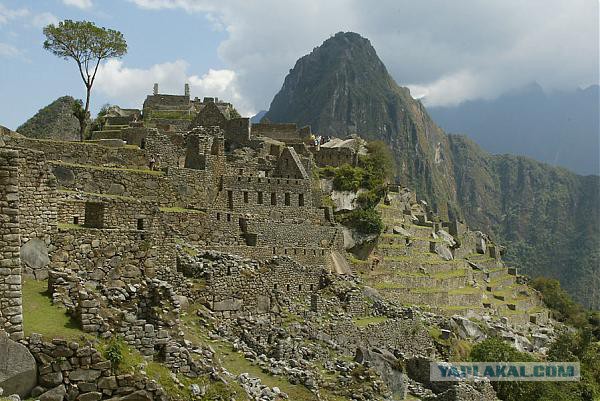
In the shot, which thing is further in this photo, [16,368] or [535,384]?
[535,384]

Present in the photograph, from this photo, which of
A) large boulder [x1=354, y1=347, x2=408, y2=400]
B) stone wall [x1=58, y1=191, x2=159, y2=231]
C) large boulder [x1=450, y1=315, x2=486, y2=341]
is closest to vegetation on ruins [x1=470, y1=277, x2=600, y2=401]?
large boulder [x1=450, y1=315, x2=486, y2=341]

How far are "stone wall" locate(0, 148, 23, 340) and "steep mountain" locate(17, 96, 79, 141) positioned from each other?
3194 centimetres

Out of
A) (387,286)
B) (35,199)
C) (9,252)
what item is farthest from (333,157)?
(9,252)

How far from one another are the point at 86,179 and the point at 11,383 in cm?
1163

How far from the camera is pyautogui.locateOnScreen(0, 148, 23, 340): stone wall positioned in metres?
9.11

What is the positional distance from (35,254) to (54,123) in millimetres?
33103

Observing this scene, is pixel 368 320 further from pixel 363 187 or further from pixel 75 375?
pixel 363 187

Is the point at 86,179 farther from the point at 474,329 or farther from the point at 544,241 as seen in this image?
the point at 544,241

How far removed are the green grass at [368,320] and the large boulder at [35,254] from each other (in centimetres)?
1179

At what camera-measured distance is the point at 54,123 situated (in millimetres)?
42188

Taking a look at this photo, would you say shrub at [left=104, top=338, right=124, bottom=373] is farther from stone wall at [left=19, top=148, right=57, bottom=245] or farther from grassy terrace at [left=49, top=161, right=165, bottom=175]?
grassy terrace at [left=49, top=161, right=165, bottom=175]

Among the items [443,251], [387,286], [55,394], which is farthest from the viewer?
[443,251]

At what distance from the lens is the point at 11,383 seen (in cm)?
878

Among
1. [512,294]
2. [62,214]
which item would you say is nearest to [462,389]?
[62,214]
